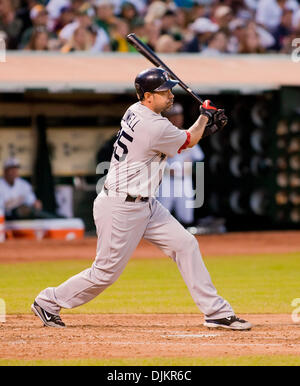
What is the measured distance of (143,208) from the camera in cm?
627

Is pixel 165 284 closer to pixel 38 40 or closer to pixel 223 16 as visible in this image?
pixel 38 40

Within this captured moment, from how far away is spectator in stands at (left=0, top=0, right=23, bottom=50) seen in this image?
45.7ft

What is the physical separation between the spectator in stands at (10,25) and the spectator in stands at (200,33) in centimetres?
292

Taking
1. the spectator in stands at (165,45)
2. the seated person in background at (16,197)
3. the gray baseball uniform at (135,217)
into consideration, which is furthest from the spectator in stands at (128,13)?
the gray baseball uniform at (135,217)

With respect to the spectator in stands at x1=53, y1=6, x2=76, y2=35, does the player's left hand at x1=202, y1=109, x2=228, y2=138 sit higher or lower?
higher

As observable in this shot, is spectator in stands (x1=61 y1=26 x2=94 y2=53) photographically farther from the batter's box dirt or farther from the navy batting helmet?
the navy batting helmet

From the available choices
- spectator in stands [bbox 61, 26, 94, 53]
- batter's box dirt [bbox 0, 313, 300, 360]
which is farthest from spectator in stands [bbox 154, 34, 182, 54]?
batter's box dirt [bbox 0, 313, 300, 360]

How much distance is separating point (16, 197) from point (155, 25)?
3.79 meters

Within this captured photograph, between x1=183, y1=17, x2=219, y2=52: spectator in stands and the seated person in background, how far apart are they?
370cm

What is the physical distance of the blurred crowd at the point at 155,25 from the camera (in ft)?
46.3

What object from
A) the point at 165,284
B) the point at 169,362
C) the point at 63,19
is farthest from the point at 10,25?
the point at 169,362

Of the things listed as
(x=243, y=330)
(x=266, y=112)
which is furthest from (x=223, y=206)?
(x=243, y=330)

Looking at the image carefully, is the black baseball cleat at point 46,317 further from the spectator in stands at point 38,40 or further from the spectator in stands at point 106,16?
the spectator in stands at point 106,16
